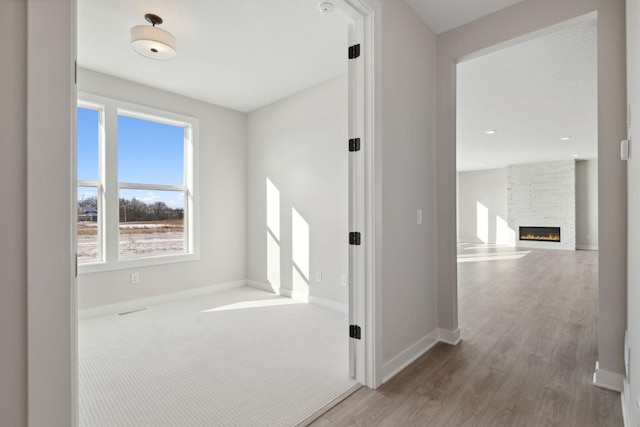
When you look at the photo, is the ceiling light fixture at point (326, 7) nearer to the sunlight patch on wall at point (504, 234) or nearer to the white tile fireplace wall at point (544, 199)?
the white tile fireplace wall at point (544, 199)

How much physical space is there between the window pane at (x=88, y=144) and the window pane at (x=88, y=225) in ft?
0.62

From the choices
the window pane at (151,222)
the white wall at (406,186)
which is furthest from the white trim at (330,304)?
the window pane at (151,222)

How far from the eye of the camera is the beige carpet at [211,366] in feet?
6.22

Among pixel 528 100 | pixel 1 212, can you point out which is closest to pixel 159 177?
pixel 1 212

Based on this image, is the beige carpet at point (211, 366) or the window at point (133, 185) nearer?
the beige carpet at point (211, 366)

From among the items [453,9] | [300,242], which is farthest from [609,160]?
[300,242]

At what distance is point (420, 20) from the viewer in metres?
2.66

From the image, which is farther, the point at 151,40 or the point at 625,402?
the point at 151,40

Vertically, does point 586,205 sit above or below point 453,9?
below

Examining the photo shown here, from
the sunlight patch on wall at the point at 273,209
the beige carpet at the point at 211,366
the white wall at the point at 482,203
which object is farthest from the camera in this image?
the white wall at the point at 482,203

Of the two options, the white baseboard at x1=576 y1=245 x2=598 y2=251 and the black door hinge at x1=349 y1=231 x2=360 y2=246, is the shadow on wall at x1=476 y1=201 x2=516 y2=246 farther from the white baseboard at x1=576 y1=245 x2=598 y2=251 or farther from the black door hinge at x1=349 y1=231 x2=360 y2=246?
the black door hinge at x1=349 y1=231 x2=360 y2=246

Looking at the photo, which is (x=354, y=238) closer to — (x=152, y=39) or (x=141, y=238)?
(x=152, y=39)

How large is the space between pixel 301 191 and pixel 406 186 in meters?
2.05

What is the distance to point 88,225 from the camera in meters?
3.80
